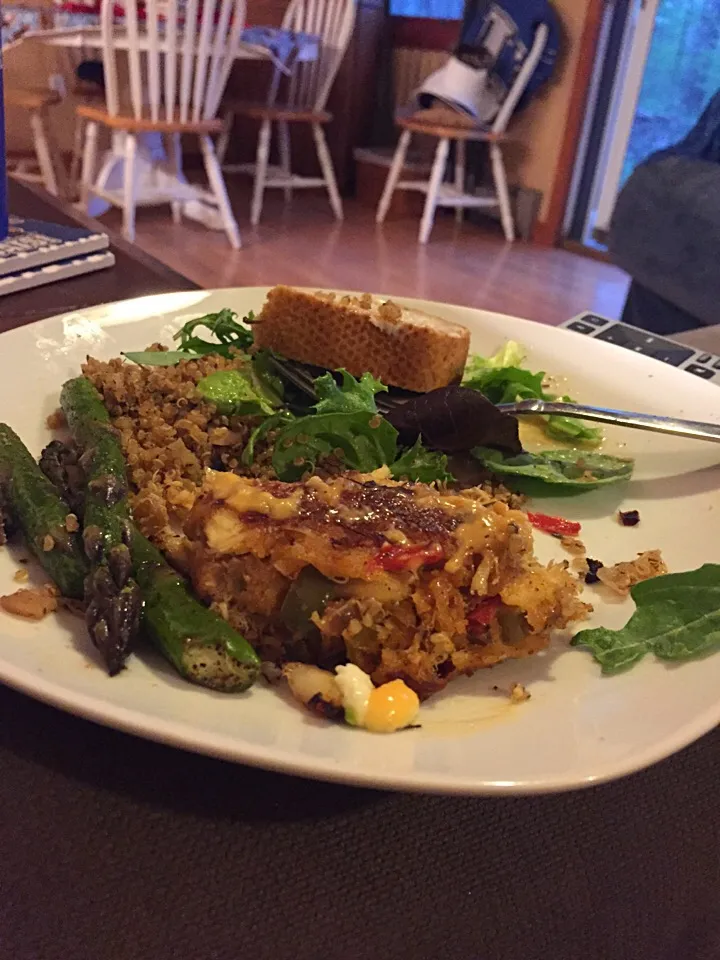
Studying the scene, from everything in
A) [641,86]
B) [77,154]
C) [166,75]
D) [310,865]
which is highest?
[641,86]

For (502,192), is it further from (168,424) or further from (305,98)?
(168,424)

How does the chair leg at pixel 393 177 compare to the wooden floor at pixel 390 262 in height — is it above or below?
above

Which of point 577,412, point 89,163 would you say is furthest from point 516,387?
point 89,163

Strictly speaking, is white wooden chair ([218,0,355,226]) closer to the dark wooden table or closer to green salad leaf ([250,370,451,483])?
the dark wooden table

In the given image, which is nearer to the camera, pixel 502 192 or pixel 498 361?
pixel 498 361

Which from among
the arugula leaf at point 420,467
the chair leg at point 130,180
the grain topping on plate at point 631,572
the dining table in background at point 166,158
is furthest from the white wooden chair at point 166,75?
the grain topping on plate at point 631,572

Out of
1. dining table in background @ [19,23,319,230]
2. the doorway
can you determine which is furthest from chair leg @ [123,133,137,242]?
the doorway

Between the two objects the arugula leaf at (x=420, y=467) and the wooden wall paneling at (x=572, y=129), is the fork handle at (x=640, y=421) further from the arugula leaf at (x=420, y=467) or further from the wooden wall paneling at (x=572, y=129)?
the wooden wall paneling at (x=572, y=129)
